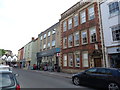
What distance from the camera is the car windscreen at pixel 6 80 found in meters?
3.99

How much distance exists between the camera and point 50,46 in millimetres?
30234

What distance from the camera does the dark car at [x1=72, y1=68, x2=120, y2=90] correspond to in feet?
25.1

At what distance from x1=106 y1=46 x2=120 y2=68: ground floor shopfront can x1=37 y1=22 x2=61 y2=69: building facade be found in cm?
1123

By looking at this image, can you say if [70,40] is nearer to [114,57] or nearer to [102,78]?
[114,57]

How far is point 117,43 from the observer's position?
14086mm

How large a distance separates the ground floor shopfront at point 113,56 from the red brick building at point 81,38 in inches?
37.2

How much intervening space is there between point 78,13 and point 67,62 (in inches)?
342

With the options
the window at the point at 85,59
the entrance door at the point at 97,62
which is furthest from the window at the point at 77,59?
the entrance door at the point at 97,62

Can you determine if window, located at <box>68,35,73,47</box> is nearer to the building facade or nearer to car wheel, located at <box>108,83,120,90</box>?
the building facade

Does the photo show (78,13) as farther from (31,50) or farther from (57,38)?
(31,50)

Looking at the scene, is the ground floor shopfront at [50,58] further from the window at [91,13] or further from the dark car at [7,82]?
the dark car at [7,82]

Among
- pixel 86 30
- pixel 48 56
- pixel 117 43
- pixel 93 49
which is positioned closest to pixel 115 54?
pixel 117 43

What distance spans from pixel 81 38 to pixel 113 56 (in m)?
6.14

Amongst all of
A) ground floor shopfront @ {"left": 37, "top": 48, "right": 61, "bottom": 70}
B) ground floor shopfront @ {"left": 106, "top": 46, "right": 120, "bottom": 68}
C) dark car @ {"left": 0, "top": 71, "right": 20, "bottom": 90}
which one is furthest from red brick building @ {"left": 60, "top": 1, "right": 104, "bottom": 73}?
dark car @ {"left": 0, "top": 71, "right": 20, "bottom": 90}
